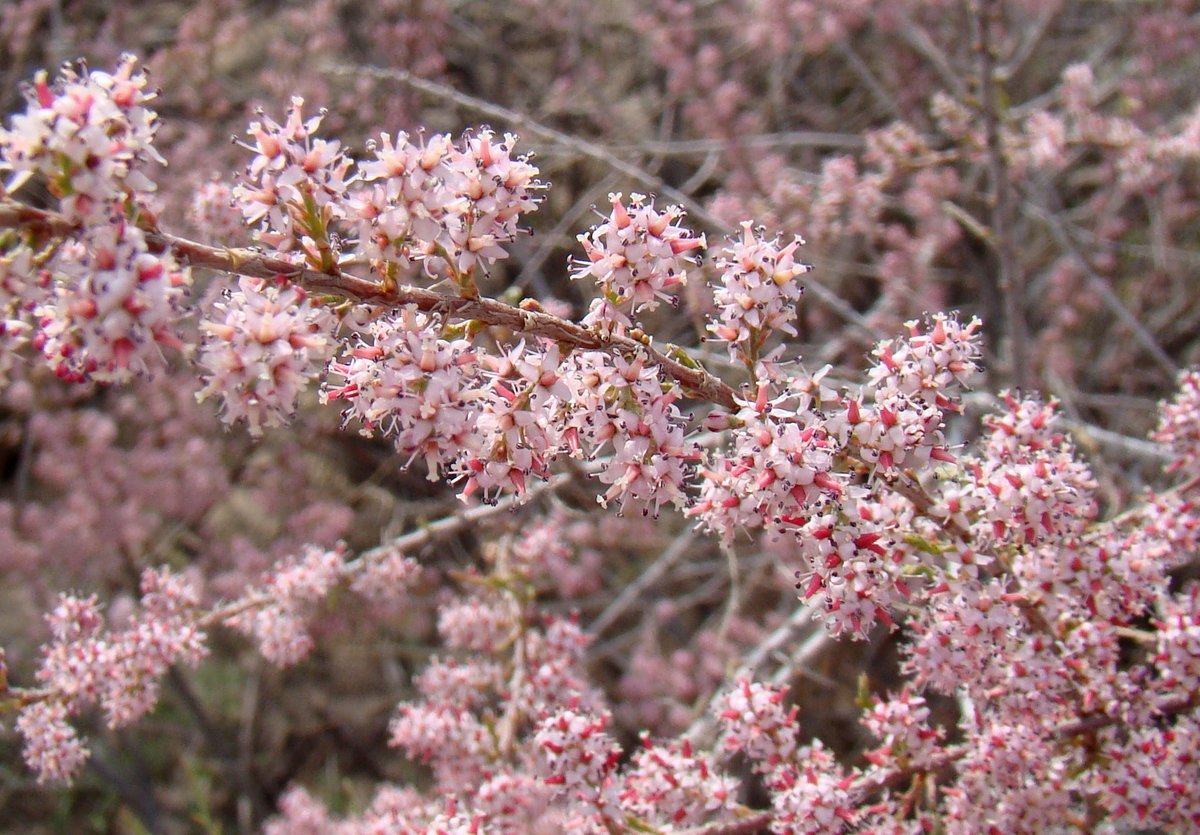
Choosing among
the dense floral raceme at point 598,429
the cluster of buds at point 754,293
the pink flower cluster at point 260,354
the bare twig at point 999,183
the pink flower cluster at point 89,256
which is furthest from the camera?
the bare twig at point 999,183

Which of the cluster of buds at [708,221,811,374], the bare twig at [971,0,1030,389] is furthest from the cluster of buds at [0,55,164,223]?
the bare twig at [971,0,1030,389]

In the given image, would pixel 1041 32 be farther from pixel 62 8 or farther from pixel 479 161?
pixel 62 8

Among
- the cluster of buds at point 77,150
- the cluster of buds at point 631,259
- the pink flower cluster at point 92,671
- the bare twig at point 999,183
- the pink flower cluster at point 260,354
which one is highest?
the bare twig at point 999,183

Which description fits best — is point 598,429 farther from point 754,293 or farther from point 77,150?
point 77,150

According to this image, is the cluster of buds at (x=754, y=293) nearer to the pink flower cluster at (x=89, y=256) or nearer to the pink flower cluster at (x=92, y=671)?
the pink flower cluster at (x=89, y=256)

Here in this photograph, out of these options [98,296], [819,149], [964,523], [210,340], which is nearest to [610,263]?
[210,340]

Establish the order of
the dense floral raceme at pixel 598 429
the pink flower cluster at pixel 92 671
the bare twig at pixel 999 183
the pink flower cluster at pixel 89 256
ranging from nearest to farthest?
the pink flower cluster at pixel 89 256 → the dense floral raceme at pixel 598 429 → the pink flower cluster at pixel 92 671 → the bare twig at pixel 999 183

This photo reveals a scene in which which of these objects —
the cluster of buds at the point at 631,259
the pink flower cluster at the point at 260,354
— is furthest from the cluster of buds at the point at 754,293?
the pink flower cluster at the point at 260,354

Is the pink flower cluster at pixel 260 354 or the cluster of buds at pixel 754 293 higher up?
the cluster of buds at pixel 754 293

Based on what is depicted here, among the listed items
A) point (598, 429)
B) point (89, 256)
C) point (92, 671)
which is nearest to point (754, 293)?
point (598, 429)

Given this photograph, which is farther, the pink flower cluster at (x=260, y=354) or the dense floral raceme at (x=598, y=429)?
the dense floral raceme at (x=598, y=429)
